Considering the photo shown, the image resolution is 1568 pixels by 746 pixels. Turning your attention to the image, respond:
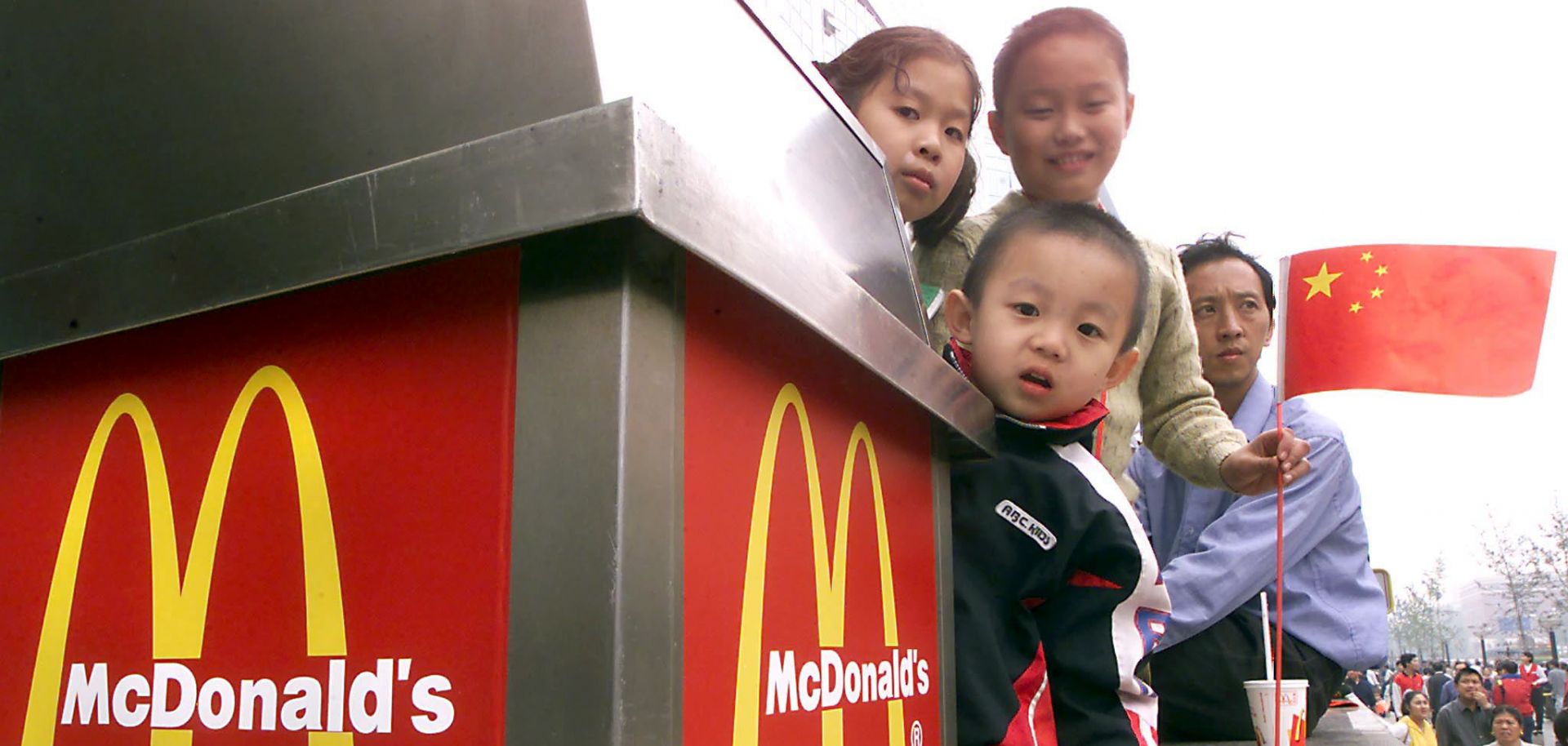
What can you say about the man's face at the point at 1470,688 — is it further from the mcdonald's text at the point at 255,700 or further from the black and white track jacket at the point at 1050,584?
the mcdonald's text at the point at 255,700

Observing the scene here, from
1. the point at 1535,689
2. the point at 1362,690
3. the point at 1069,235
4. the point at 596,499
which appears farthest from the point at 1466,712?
the point at 596,499

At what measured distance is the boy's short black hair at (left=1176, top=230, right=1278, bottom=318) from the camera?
3416 millimetres

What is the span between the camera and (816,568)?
906 mm

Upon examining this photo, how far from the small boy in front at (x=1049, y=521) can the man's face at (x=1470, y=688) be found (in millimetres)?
11063

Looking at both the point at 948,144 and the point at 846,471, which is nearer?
the point at 846,471

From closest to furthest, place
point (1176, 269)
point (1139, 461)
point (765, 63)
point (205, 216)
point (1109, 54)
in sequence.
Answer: point (205, 216), point (765, 63), point (1109, 54), point (1176, 269), point (1139, 461)

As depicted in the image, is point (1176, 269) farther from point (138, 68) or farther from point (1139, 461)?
point (138, 68)

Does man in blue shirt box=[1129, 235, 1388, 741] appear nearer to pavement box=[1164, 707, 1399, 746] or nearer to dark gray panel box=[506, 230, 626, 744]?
pavement box=[1164, 707, 1399, 746]


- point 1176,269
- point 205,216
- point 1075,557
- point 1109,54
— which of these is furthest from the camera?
point 1176,269

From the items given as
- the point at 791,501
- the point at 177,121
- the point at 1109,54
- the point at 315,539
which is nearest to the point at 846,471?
the point at 791,501

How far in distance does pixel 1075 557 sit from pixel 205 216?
3.39ft

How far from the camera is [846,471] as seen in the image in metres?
1.00

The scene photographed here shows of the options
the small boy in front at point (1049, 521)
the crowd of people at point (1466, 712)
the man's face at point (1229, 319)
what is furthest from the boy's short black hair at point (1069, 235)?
the crowd of people at point (1466, 712)

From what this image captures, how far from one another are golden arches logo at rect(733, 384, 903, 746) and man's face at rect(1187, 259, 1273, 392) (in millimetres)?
2435
